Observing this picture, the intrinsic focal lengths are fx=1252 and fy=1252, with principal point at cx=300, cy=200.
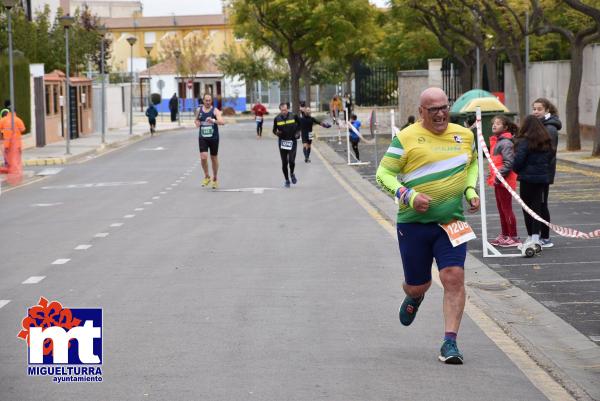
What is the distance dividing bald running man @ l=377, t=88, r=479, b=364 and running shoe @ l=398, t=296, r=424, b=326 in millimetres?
276

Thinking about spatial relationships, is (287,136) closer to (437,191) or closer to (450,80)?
(437,191)

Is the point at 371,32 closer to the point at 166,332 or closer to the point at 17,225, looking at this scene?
the point at 17,225

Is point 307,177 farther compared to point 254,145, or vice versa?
point 254,145

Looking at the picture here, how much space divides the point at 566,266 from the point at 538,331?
362 centimetres

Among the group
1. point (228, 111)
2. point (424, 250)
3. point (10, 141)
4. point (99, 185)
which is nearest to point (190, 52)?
point (228, 111)

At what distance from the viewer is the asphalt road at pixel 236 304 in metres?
7.45

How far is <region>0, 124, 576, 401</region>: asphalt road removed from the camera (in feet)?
24.5

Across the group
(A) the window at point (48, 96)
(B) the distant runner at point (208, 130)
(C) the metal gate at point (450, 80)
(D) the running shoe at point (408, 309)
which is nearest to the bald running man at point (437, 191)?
(D) the running shoe at point (408, 309)

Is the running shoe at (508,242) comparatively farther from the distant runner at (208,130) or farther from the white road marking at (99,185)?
the white road marking at (99,185)

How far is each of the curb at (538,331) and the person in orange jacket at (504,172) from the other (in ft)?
3.73

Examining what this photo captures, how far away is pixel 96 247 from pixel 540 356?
7.93 m

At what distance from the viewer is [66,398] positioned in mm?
7102

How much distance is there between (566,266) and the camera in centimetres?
1286

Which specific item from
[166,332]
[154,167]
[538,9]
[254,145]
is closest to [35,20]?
[254,145]
